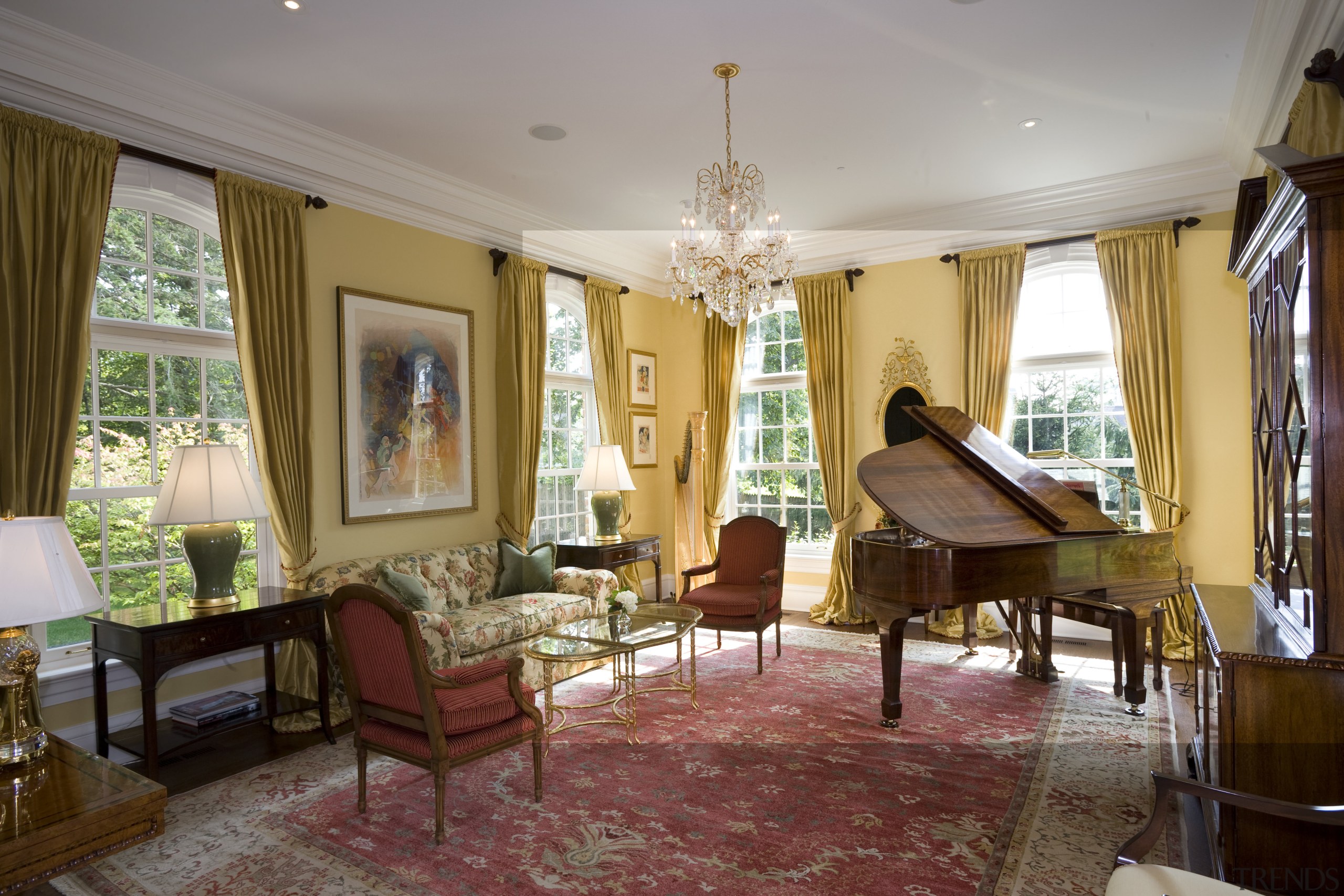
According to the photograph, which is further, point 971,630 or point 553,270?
point 553,270

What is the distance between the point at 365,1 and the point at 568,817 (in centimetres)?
369

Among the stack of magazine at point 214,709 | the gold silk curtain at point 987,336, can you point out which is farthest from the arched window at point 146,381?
the gold silk curtain at point 987,336

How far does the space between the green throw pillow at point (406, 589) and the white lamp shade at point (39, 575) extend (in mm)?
2459

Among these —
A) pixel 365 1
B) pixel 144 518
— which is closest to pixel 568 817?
pixel 144 518

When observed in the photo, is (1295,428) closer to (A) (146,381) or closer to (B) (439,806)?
(B) (439,806)

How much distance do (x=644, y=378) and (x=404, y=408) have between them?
3048 mm

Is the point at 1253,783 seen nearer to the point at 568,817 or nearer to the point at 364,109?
the point at 568,817

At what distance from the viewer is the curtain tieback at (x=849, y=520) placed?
23.0ft

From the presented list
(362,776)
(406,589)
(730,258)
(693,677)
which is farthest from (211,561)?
(730,258)

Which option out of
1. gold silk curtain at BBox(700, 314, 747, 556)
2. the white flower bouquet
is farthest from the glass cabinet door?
gold silk curtain at BBox(700, 314, 747, 556)

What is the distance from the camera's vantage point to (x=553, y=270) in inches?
261

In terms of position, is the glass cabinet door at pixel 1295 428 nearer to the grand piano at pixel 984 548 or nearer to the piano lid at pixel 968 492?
the grand piano at pixel 984 548

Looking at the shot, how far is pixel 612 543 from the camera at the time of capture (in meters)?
6.30

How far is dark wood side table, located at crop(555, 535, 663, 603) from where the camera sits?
6074mm
